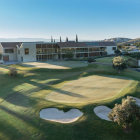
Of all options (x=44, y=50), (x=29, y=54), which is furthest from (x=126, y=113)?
(x=44, y=50)

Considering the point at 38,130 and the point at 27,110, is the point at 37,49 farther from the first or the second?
the point at 38,130

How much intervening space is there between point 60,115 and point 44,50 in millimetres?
49419

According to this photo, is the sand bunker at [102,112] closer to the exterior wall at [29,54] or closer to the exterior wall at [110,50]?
the exterior wall at [29,54]

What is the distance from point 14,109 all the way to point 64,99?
18.2 ft

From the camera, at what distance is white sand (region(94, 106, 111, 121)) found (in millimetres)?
13905

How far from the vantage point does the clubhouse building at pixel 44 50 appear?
5809 cm

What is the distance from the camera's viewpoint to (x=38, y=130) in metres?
12.3

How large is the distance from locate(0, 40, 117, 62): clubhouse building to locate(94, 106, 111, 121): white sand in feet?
151

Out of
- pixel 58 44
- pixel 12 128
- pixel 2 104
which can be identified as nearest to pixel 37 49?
pixel 58 44

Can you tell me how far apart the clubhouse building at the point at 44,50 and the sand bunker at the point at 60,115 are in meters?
45.3

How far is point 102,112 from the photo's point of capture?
1455 centimetres

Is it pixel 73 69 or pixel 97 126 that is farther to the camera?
pixel 73 69

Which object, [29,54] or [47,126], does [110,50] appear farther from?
[47,126]

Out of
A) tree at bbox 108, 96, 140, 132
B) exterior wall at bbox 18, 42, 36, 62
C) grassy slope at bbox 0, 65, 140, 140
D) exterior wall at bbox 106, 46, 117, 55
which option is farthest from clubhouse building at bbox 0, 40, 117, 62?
tree at bbox 108, 96, 140, 132
